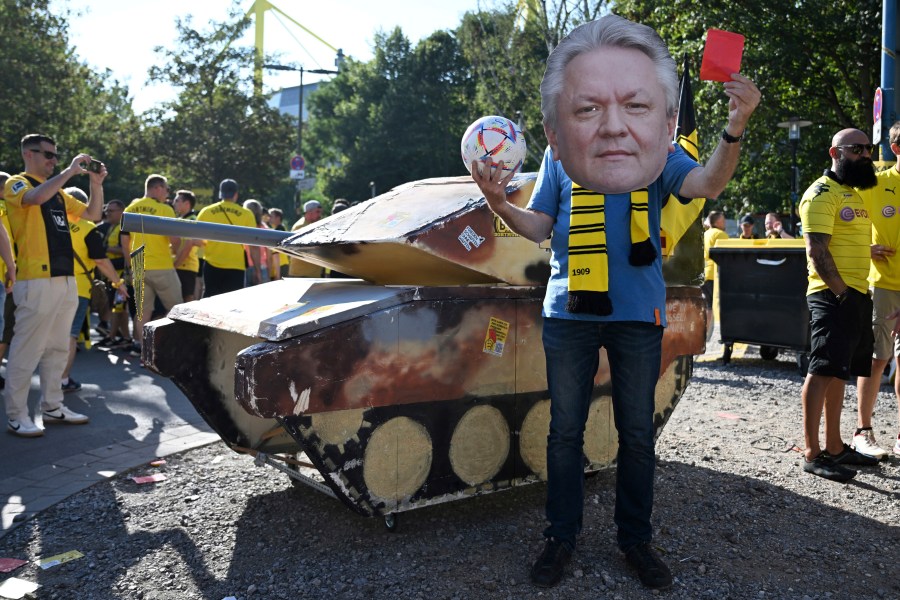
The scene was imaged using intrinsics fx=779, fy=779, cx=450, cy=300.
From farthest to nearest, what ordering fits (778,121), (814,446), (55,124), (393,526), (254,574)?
1. (55,124)
2. (778,121)
3. (814,446)
4. (393,526)
5. (254,574)

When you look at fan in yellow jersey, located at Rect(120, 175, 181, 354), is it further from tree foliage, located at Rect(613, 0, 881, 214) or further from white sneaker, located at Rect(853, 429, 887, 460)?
tree foliage, located at Rect(613, 0, 881, 214)

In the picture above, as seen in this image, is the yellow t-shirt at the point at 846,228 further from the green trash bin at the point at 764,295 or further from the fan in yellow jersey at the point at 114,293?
the fan in yellow jersey at the point at 114,293

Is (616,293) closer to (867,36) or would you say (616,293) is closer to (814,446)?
(814,446)

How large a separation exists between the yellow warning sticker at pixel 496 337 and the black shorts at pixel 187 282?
6.29 m

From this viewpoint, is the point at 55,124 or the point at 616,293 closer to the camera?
the point at 616,293

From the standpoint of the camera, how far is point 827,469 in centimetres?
435

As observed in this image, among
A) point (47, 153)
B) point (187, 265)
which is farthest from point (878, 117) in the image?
point (187, 265)

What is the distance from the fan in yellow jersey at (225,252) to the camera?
8164mm

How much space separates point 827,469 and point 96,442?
4564 mm

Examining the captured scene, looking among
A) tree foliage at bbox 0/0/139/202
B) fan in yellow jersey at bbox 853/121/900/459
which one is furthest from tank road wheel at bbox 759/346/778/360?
tree foliage at bbox 0/0/139/202

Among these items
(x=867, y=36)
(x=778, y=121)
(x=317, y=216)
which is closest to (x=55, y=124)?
(x=317, y=216)

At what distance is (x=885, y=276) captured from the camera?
4.62m

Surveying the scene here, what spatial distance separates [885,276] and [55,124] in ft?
72.4

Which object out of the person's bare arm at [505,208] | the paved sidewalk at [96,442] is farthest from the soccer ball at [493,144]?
the paved sidewalk at [96,442]
